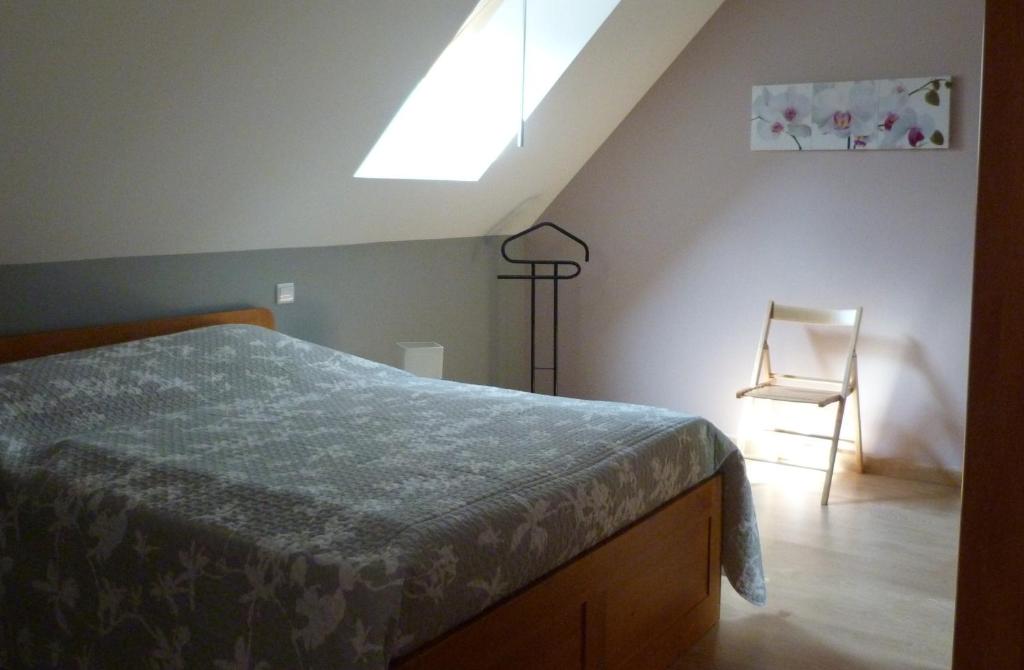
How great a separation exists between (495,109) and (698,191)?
38.2 inches

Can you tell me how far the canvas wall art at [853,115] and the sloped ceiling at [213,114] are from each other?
588mm

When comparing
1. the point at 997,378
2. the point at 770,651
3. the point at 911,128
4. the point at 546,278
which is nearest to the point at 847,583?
the point at 770,651

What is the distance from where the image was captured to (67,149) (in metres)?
2.66

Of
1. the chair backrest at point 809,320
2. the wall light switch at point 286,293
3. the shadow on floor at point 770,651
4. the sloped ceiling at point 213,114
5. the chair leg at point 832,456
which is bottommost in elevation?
the shadow on floor at point 770,651

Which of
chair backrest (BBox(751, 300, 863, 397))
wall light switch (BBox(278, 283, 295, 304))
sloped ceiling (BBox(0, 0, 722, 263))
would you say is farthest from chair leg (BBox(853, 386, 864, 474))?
wall light switch (BBox(278, 283, 295, 304))

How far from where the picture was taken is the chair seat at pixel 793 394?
3872mm

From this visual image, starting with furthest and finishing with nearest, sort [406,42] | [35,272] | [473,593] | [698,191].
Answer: [698,191]
[406,42]
[35,272]
[473,593]

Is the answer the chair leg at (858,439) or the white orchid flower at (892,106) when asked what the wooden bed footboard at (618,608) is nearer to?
the chair leg at (858,439)

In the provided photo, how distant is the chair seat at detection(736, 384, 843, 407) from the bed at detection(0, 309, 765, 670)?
3.89 feet

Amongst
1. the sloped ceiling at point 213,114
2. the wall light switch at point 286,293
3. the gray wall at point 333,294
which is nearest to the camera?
the sloped ceiling at point 213,114

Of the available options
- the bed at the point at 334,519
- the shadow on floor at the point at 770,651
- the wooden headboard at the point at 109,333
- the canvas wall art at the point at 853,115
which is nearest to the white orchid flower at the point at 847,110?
the canvas wall art at the point at 853,115

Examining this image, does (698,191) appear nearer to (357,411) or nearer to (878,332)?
(878,332)

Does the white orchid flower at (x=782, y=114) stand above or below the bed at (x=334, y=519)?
above

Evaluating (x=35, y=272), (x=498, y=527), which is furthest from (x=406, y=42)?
(x=498, y=527)
